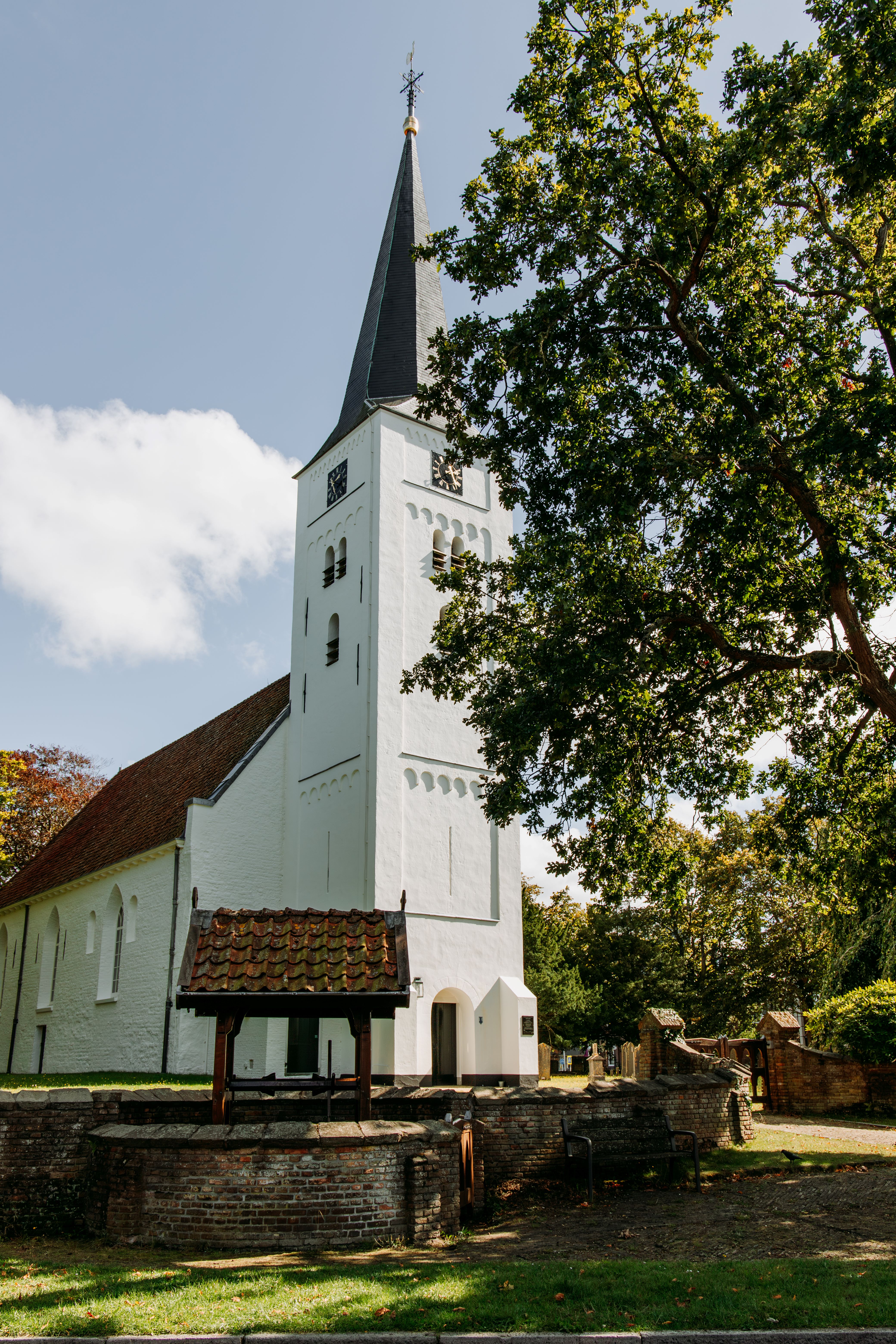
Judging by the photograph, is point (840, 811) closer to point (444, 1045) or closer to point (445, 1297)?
point (445, 1297)

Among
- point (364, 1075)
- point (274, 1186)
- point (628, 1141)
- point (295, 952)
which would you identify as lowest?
point (628, 1141)

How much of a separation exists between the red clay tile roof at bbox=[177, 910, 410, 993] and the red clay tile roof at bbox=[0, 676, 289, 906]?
13.3 metres

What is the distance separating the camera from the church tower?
20.5 meters

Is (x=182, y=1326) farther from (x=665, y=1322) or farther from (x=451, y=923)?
(x=451, y=923)

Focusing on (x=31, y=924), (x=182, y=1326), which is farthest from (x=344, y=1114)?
(x=31, y=924)

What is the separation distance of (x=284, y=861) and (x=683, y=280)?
16.7m

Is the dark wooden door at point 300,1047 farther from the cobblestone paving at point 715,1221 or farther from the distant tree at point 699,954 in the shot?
the distant tree at point 699,954

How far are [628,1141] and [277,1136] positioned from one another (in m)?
5.33

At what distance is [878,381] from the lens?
9516 millimetres

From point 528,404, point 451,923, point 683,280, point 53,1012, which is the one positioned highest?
point 683,280

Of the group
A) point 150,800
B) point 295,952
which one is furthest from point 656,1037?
point 150,800

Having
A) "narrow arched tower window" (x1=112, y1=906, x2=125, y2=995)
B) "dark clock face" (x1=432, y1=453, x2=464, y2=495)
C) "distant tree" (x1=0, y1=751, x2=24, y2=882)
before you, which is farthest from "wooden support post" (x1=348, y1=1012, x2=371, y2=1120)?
"distant tree" (x1=0, y1=751, x2=24, y2=882)

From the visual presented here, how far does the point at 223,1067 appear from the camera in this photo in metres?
9.20

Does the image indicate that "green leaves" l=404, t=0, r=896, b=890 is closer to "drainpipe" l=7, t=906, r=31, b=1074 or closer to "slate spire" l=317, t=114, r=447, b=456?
"slate spire" l=317, t=114, r=447, b=456
